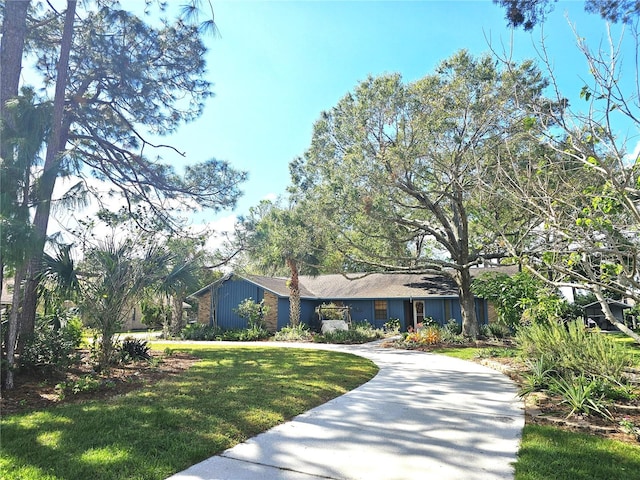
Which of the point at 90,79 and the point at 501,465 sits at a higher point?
the point at 90,79

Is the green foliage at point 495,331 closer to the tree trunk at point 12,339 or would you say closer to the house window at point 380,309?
the house window at point 380,309

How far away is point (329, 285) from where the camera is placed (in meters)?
25.6

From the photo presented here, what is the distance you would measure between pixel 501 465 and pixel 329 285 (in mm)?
21933

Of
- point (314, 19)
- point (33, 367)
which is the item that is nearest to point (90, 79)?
point (314, 19)

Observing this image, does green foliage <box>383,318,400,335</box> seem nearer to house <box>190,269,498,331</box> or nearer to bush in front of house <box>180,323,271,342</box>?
house <box>190,269,498,331</box>

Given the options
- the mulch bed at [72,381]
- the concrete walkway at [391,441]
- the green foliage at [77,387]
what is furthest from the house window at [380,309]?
the green foliage at [77,387]

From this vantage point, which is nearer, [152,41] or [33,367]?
[33,367]

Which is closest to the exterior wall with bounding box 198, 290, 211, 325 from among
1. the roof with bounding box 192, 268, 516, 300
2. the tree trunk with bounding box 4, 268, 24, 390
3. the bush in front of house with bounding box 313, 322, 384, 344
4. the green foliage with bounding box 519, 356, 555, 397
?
the roof with bounding box 192, 268, 516, 300

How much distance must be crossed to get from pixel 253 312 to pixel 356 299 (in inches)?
236

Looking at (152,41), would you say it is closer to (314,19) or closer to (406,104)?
(314,19)

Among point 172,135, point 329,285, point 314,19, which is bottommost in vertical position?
point 329,285

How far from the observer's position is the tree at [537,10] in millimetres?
5434

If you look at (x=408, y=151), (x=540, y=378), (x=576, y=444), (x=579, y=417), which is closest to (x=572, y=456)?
(x=576, y=444)

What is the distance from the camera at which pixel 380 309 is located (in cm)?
2250
